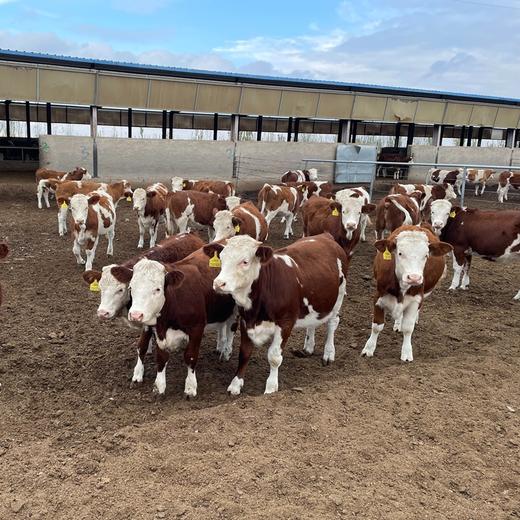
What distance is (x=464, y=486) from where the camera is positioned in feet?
10.7

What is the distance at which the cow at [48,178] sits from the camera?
52.3 ft

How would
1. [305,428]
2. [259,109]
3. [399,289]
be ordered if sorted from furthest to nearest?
[259,109] → [399,289] → [305,428]

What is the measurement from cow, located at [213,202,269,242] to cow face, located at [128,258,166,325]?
342 cm

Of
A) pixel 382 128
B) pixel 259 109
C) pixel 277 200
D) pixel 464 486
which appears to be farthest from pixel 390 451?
pixel 382 128

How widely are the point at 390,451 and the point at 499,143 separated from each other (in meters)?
39.8

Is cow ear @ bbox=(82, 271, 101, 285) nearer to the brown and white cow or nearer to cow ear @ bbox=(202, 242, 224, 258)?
cow ear @ bbox=(202, 242, 224, 258)

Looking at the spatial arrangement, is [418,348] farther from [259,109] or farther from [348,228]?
[259,109]

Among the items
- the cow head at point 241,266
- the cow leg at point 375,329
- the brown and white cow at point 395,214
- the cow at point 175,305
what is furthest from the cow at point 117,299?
the brown and white cow at point 395,214

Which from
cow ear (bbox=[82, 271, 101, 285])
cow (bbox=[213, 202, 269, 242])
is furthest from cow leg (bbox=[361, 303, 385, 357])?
cow ear (bbox=[82, 271, 101, 285])

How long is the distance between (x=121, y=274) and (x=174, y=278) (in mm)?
539

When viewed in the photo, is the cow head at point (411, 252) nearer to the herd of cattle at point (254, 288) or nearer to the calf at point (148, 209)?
the herd of cattle at point (254, 288)

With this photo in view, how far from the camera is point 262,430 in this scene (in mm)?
3840

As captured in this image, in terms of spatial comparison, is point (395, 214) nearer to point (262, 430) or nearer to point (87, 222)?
point (87, 222)

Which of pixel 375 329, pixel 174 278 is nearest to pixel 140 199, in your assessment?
pixel 375 329
